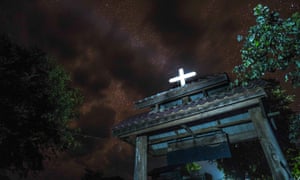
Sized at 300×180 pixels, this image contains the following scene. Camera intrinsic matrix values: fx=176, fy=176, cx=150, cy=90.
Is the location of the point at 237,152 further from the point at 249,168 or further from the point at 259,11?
the point at 259,11

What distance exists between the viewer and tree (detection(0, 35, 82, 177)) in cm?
1000

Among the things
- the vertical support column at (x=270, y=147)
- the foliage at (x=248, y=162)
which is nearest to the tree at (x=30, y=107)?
the vertical support column at (x=270, y=147)

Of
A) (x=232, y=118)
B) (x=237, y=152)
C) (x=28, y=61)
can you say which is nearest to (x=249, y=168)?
(x=237, y=152)

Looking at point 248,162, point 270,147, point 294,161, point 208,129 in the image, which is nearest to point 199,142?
point 208,129

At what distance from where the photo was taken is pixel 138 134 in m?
6.14

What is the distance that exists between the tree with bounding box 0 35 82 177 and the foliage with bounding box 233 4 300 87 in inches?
363

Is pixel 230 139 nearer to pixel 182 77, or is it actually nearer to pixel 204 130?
pixel 204 130

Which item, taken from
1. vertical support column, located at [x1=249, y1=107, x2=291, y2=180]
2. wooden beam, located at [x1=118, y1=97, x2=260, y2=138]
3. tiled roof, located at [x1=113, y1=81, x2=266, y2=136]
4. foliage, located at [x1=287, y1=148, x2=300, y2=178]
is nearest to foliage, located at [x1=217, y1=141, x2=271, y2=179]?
foliage, located at [x1=287, y1=148, x2=300, y2=178]

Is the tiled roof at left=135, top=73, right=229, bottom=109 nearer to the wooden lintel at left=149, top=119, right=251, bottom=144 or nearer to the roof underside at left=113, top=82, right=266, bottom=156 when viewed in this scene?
the roof underside at left=113, top=82, right=266, bottom=156

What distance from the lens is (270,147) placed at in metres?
4.22

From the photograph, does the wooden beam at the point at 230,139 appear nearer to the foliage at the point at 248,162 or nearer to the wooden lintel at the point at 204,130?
the wooden lintel at the point at 204,130

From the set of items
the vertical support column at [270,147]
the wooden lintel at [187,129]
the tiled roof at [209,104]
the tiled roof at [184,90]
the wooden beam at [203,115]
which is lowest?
the vertical support column at [270,147]

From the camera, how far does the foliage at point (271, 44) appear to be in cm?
344

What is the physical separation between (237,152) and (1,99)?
1493 cm
